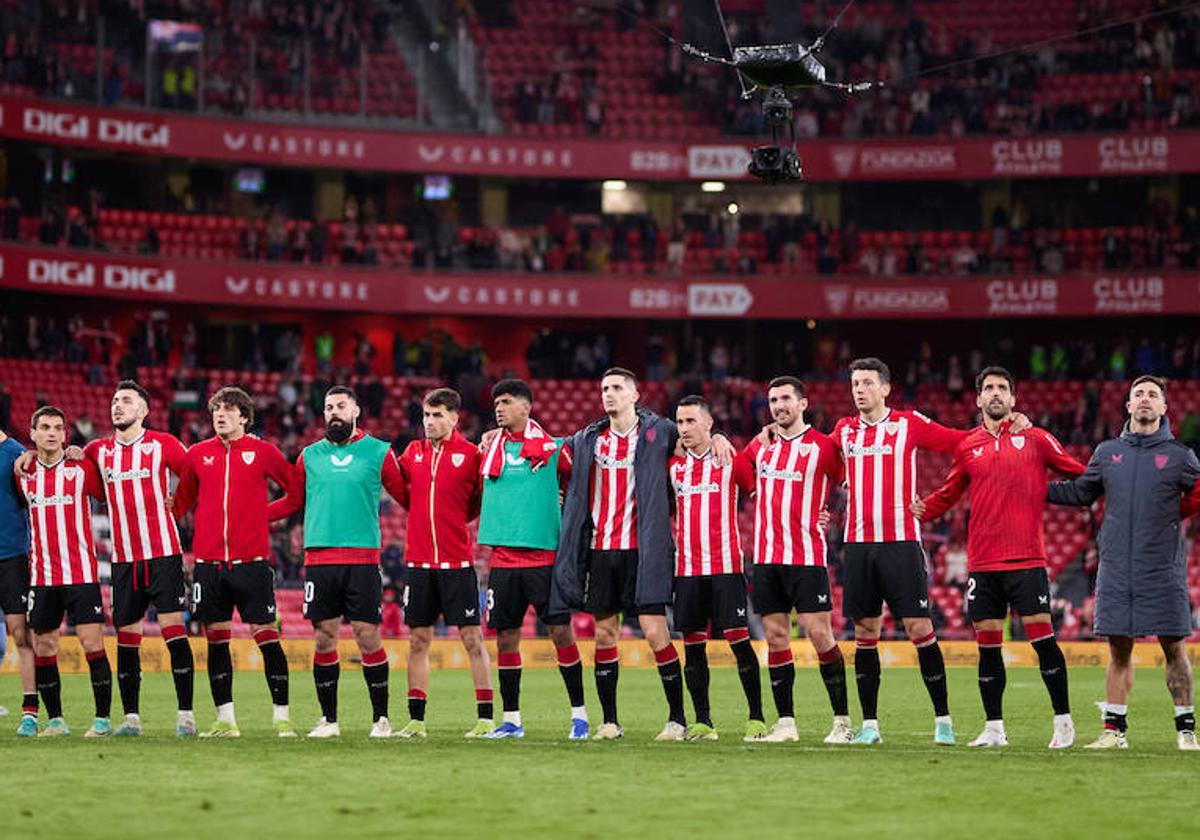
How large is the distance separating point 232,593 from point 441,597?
5.22ft

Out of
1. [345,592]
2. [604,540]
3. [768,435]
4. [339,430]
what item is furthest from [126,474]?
[768,435]

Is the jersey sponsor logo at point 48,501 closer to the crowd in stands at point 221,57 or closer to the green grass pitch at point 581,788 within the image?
the green grass pitch at point 581,788

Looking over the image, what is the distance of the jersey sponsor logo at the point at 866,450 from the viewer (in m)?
14.7

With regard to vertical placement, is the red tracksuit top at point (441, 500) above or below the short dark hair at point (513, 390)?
below

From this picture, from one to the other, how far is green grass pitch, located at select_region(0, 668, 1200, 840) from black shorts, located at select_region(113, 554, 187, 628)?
98 centimetres

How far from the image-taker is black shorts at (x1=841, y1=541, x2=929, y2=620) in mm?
14398

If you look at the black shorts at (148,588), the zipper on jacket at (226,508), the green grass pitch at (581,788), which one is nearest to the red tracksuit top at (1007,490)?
the green grass pitch at (581,788)

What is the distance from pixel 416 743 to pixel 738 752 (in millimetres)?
2328

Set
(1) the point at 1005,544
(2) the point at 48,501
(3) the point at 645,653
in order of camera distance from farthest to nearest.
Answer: (3) the point at 645,653 → (2) the point at 48,501 → (1) the point at 1005,544

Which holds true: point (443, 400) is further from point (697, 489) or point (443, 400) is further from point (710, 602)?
point (710, 602)

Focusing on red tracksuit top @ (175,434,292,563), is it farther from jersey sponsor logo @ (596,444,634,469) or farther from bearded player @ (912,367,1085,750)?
bearded player @ (912,367,1085,750)

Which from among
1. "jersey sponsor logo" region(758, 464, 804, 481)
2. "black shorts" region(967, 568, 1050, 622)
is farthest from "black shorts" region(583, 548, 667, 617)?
"black shorts" region(967, 568, 1050, 622)

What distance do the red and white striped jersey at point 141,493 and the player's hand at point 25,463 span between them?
555 mm

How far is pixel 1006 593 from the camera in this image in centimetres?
1439
